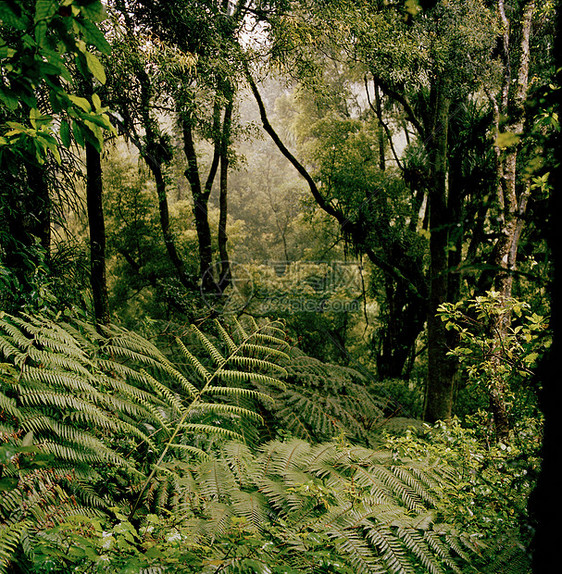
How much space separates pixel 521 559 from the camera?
118 centimetres

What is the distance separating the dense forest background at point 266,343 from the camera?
101 centimetres

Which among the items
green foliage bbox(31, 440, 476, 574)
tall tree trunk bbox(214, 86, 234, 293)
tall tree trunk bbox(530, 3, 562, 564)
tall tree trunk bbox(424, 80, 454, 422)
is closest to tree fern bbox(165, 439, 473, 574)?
green foliage bbox(31, 440, 476, 574)

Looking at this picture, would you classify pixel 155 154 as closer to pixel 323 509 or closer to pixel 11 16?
pixel 11 16

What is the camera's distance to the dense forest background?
3.30 ft

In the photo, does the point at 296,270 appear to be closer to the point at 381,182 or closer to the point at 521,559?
the point at 381,182

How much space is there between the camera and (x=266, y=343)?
389 centimetres

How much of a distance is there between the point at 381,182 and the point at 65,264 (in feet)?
25.0

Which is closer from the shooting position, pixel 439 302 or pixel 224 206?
pixel 439 302

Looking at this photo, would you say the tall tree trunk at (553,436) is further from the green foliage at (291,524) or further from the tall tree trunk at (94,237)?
the tall tree trunk at (94,237)

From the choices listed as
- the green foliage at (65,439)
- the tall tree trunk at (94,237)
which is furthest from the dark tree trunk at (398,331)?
the green foliage at (65,439)

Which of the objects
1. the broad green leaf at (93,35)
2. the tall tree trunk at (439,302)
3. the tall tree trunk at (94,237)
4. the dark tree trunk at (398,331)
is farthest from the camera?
the dark tree trunk at (398,331)

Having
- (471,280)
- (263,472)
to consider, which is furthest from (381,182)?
(263,472)
